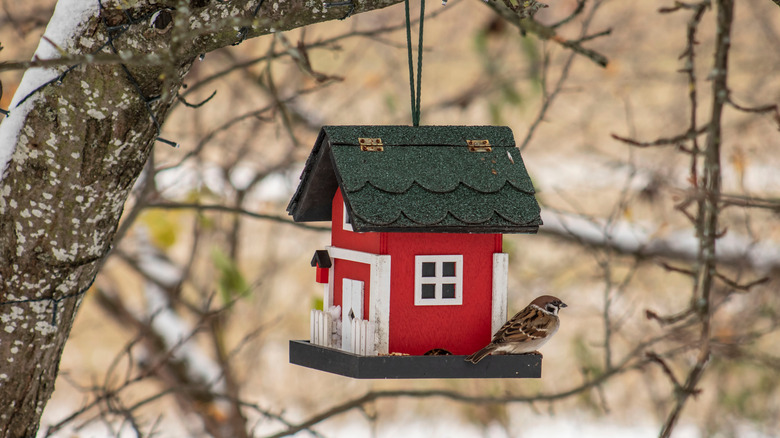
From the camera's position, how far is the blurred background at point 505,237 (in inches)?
210

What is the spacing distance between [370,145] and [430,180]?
183 mm

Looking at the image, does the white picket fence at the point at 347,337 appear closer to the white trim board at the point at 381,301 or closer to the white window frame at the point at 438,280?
the white trim board at the point at 381,301

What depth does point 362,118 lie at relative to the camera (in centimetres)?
604

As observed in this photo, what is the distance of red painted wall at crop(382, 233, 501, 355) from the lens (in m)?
2.19

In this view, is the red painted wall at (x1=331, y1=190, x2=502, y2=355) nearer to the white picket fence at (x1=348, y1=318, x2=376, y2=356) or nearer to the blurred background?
the white picket fence at (x1=348, y1=318, x2=376, y2=356)

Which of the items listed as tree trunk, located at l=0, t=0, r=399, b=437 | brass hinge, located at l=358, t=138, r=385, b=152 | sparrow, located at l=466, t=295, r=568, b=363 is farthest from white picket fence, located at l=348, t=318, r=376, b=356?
tree trunk, located at l=0, t=0, r=399, b=437

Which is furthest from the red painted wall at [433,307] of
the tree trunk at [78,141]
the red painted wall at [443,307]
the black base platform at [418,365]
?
the tree trunk at [78,141]

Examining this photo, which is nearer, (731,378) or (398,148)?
(398,148)

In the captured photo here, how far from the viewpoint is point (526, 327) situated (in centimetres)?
216

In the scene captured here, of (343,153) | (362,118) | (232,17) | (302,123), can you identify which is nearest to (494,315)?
(343,153)

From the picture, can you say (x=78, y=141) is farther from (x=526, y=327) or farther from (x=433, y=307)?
(x=526, y=327)

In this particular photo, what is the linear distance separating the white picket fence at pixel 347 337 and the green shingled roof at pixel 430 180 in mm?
284

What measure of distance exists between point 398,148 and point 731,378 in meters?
4.82

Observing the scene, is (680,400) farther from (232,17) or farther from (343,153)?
(232,17)
